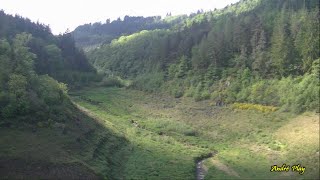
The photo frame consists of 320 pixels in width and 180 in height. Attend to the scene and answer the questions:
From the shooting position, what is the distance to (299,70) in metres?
84.8

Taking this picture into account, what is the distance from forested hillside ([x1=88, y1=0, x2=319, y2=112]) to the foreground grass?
5.46 metres

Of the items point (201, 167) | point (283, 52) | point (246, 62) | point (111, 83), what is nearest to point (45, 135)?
point (201, 167)

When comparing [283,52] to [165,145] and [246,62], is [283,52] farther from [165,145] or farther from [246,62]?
[165,145]

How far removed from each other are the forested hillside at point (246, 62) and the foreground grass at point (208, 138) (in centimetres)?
546

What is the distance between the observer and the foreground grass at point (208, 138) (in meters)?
54.0

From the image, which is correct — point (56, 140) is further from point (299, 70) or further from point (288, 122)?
point (299, 70)

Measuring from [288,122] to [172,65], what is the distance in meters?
55.9

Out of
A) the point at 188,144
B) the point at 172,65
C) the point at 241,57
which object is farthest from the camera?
the point at 172,65

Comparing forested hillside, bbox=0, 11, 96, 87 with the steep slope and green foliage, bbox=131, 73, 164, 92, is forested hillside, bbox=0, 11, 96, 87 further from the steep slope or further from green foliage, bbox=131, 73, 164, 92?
the steep slope

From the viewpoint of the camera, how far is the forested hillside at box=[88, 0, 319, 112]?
81.2m

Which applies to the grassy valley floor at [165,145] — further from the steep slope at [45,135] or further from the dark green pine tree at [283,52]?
the dark green pine tree at [283,52]

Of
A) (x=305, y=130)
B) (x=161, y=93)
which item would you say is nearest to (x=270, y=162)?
(x=305, y=130)

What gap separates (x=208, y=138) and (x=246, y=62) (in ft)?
108

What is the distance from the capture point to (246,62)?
324 feet
